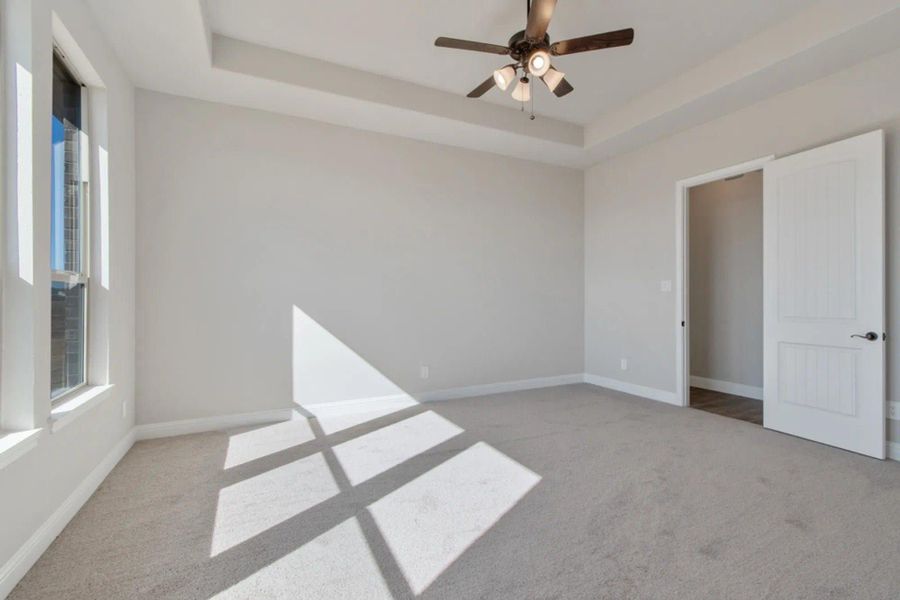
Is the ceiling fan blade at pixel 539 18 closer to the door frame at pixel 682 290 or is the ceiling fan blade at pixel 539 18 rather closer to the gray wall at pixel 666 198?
the gray wall at pixel 666 198

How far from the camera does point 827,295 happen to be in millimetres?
3168

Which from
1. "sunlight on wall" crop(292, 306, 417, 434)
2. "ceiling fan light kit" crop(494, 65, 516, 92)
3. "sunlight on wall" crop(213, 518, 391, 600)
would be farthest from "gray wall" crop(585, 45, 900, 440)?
"sunlight on wall" crop(213, 518, 391, 600)

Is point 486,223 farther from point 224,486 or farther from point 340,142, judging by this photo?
point 224,486

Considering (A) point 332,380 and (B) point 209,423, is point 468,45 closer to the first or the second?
(A) point 332,380

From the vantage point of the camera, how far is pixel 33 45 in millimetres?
1784

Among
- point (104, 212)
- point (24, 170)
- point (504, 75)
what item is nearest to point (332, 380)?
point (104, 212)

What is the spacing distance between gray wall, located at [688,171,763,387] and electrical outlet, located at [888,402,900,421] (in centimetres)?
182

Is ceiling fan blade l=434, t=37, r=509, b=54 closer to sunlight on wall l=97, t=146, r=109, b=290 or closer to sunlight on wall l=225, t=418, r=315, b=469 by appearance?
sunlight on wall l=97, t=146, r=109, b=290

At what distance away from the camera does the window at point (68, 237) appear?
223cm

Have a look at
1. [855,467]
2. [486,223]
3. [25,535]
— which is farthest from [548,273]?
[25,535]

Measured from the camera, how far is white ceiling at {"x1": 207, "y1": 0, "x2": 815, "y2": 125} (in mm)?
2789

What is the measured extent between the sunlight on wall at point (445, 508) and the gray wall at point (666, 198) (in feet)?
8.61

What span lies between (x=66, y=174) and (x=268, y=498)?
217 centimetres

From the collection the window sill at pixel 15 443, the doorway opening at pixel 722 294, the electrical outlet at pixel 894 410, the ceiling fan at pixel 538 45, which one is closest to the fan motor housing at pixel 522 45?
the ceiling fan at pixel 538 45
